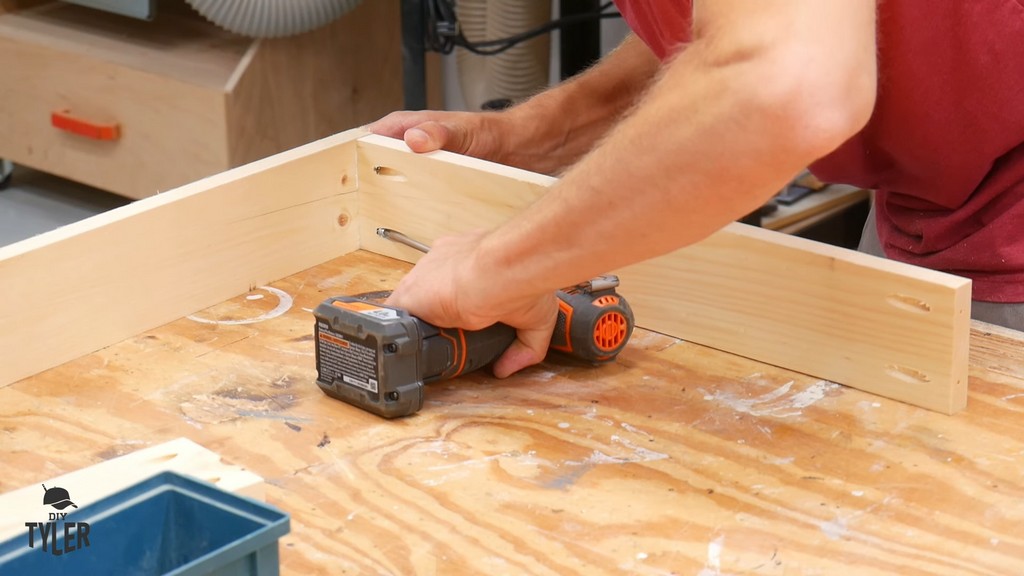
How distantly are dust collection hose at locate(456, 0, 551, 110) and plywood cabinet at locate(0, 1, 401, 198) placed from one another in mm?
241

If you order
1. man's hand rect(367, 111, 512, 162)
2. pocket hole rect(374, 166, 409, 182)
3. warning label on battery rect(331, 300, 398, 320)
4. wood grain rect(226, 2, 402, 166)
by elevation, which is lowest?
wood grain rect(226, 2, 402, 166)

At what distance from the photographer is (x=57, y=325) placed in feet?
3.56

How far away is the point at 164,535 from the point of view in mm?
698

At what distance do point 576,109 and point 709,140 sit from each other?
738mm

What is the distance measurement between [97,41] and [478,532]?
213cm

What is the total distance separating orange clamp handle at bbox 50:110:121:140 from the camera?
2582 millimetres

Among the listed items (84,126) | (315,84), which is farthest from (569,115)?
(84,126)

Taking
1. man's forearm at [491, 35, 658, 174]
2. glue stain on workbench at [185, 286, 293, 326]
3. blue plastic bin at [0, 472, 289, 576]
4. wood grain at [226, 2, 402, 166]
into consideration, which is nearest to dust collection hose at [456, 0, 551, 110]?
wood grain at [226, 2, 402, 166]

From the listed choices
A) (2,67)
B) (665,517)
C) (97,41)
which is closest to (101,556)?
(665,517)

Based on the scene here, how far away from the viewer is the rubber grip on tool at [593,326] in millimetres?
1059

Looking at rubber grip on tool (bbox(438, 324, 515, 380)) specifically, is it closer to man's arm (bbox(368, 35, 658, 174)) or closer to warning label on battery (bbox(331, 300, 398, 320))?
warning label on battery (bbox(331, 300, 398, 320))

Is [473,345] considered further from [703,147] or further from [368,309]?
[703,147]

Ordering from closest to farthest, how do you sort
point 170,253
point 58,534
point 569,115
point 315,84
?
1. point 58,534
2. point 170,253
3. point 569,115
4. point 315,84

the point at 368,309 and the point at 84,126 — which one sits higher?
the point at 368,309
